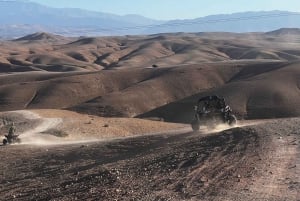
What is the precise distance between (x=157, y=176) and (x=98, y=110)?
48313mm

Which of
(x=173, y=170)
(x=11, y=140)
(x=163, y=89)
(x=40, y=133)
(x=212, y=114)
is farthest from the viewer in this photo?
(x=163, y=89)

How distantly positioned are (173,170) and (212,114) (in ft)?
47.2

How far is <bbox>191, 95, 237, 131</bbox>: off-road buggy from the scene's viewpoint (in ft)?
103

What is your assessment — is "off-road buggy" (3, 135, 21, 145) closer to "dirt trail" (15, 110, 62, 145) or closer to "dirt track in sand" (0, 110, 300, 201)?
"dirt trail" (15, 110, 62, 145)

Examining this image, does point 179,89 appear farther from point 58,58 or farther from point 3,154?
point 58,58

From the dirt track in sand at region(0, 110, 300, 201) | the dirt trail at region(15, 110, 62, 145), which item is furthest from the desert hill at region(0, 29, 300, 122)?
the dirt track in sand at region(0, 110, 300, 201)

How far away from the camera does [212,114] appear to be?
103 ft

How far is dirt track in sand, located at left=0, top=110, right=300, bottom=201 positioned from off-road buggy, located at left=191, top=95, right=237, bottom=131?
191 inches

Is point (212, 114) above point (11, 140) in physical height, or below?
above

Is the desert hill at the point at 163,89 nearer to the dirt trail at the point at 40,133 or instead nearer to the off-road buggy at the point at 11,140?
the dirt trail at the point at 40,133

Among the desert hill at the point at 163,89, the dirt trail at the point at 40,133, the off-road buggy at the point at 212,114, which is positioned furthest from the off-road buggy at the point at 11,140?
the desert hill at the point at 163,89

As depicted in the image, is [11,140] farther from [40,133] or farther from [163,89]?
[163,89]

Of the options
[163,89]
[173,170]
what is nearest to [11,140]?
[173,170]

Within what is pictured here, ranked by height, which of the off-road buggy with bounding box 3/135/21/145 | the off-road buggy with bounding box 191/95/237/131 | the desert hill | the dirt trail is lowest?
the desert hill
